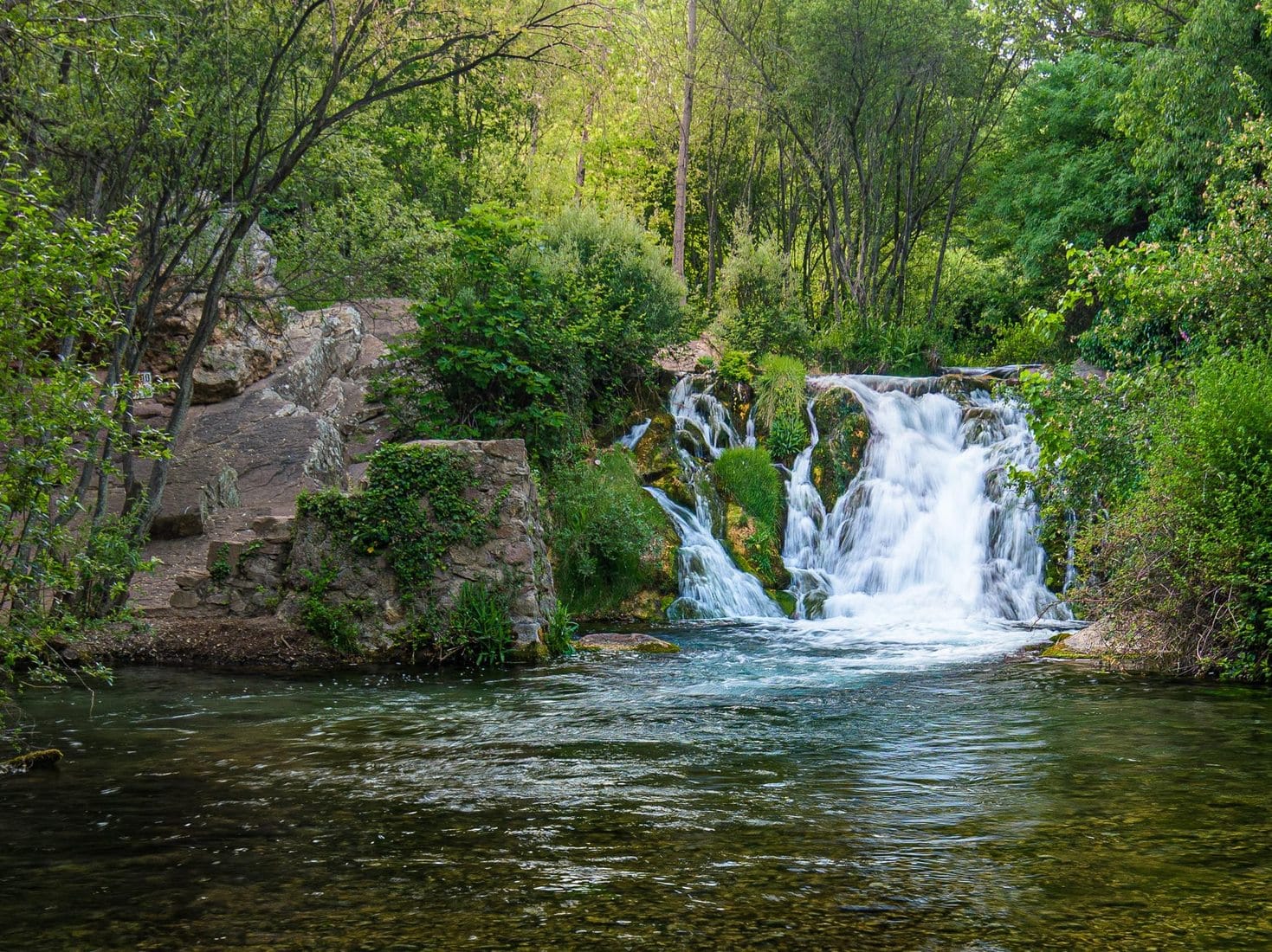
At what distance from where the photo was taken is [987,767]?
721 centimetres

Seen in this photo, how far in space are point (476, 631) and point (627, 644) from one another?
227 centimetres

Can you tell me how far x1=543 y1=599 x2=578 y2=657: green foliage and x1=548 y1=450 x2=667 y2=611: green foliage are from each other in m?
3.19

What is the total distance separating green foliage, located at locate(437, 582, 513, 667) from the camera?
12781 millimetres

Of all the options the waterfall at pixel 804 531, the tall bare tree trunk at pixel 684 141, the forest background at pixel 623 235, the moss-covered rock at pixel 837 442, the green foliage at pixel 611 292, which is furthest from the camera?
the tall bare tree trunk at pixel 684 141

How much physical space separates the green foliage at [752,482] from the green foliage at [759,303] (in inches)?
225

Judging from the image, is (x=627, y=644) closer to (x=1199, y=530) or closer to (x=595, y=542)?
(x=595, y=542)

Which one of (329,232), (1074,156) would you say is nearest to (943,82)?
(1074,156)

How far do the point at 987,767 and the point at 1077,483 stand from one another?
753cm

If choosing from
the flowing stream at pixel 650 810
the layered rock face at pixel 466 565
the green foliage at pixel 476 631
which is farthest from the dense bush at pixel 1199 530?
the green foliage at pixel 476 631

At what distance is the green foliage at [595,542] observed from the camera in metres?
17.1

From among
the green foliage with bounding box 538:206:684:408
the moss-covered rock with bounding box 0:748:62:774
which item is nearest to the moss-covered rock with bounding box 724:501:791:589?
the green foliage with bounding box 538:206:684:408

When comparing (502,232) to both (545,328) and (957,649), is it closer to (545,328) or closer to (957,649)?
(545,328)

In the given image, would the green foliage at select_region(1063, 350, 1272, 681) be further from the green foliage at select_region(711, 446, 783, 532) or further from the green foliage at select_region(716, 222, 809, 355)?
the green foliage at select_region(716, 222, 809, 355)

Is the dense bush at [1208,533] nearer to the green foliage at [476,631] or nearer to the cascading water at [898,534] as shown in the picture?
the cascading water at [898,534]
